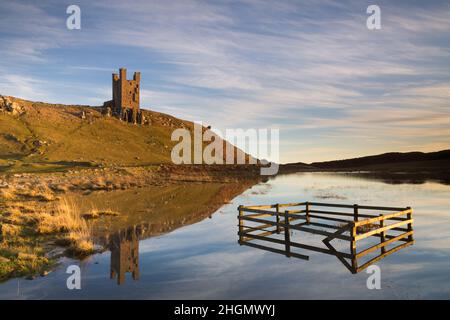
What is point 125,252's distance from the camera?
1261 cm

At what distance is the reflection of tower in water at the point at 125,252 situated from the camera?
34.3 feet

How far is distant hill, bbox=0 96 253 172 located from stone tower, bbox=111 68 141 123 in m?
5.59

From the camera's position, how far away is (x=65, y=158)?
76.5 m

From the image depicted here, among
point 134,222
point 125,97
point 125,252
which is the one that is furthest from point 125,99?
point 125,252

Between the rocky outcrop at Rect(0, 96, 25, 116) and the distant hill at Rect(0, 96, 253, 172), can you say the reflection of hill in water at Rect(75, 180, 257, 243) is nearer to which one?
the distant hill at Rect(0, 96, 253, 172)

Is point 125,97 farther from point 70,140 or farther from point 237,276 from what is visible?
point 237,276

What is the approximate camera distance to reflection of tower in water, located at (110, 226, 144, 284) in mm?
10444

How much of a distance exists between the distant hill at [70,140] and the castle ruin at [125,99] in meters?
5.13

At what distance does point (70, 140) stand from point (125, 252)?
87.1m

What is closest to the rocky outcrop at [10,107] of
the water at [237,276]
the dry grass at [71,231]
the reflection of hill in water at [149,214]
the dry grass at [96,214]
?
the reflection of hill in water at [149,214]

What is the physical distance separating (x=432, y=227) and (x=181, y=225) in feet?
44.0

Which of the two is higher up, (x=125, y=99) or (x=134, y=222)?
(x=125, y=99)

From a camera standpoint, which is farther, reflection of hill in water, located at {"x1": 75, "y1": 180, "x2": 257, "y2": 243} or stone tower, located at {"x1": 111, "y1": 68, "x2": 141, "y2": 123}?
stone tower, located at {"x1": 111, "y1": 68, "x2": 141, "y2": 123}

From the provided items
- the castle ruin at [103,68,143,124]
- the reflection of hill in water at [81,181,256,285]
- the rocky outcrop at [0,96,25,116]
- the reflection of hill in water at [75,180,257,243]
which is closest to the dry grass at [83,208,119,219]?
the reflection of hill in water at [75,180,257,243]
